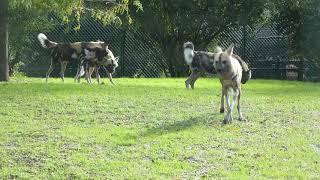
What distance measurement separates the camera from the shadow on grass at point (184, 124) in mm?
9836

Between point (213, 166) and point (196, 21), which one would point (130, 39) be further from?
point (213, 166)

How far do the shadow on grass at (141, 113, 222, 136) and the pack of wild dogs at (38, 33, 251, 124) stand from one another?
0.87 feet

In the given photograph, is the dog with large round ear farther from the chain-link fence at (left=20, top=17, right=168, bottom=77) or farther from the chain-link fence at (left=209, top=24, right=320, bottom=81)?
the chain-link fence at (left=20, top=17, right=168, bottom=77)

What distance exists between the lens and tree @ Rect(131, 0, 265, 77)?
24.1m

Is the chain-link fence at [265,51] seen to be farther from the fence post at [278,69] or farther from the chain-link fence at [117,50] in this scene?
the chain-link fence at [117,50]

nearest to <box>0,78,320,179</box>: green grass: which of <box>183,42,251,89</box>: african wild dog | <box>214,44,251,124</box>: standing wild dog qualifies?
<box>214,44,251,124</box>: standing wild dog

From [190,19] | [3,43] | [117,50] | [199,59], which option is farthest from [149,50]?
[199,59]

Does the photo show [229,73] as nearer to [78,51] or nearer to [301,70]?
[78,51]

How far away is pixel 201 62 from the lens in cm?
1190

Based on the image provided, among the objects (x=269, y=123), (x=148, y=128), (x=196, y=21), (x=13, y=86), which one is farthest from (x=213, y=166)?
(x=196, y=21)

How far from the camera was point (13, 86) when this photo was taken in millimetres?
13820

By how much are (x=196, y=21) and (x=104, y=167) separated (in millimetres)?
16881

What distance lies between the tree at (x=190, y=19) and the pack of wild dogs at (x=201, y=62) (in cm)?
826

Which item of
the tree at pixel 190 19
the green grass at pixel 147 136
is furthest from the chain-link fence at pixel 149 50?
the green grass at pixel 147 136
